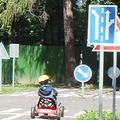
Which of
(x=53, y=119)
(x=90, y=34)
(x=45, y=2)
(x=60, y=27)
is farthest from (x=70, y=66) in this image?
(x=90, y=34)

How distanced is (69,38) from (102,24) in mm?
16162

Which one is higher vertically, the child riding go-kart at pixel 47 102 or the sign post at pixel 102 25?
the sign post at pixel 102 25

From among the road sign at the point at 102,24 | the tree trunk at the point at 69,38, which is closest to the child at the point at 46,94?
the road sign at the point at 102,24

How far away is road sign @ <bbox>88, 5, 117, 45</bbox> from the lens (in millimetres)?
6695

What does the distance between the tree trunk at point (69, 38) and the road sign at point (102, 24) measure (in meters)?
15.8

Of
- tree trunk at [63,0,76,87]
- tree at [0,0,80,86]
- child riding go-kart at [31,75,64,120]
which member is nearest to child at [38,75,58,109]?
child riding go-kart at [31,75,64,120]

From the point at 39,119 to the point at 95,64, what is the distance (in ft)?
54.8

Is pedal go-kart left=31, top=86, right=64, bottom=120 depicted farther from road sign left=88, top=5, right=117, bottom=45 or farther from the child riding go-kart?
road sign left=88, top=5, right=117, bottom=45

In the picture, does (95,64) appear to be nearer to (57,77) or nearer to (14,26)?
(57,77)

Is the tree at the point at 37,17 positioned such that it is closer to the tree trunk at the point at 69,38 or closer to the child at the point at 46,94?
the tree trunk at the point at 69,38

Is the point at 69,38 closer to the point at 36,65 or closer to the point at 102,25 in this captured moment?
the point at 36,65

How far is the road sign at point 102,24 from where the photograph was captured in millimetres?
6695

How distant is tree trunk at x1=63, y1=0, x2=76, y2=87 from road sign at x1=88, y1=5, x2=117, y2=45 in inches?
623

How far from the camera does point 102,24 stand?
6.73m
